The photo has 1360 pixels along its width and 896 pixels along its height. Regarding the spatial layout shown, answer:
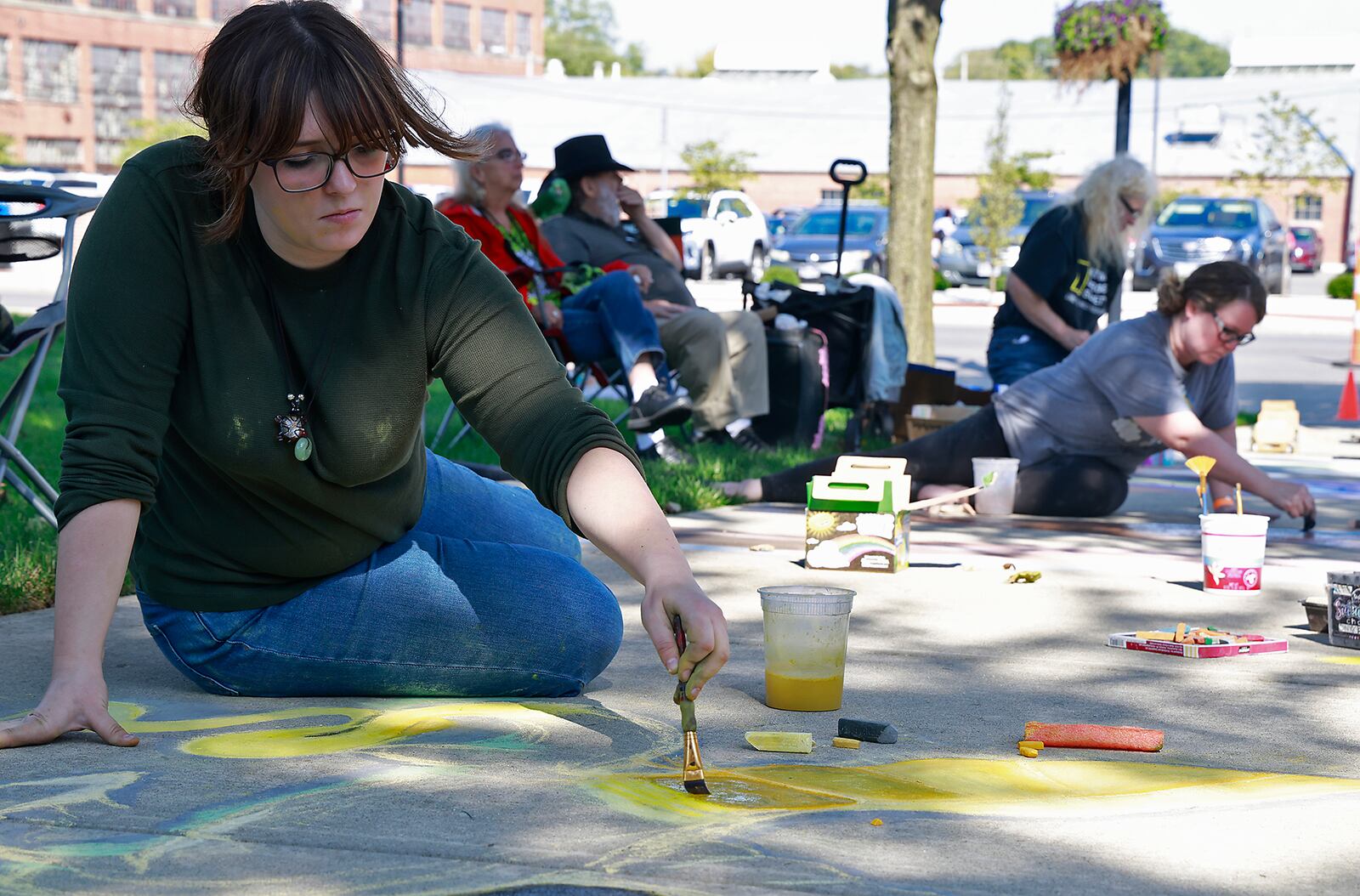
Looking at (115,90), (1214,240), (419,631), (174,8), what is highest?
(174,8)

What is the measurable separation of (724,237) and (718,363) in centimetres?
1914

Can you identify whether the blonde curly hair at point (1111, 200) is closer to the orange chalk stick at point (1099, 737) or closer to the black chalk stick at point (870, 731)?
the orange chalk stick at point (1099, 737)

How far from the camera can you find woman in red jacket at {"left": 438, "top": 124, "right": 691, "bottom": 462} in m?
7.00

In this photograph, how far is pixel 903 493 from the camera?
4.80 metres

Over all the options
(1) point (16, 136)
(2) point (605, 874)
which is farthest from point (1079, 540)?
(1) point (16, 136)

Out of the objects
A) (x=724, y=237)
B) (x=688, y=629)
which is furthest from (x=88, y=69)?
(x=688, y=629)

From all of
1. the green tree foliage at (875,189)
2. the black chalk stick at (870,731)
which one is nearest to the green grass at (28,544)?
the black chalk stick at (870,731)

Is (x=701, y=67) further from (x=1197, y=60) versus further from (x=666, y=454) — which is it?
(x=666, y=454)

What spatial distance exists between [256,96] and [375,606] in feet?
3.30

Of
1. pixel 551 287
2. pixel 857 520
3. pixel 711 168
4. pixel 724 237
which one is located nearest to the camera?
pixel 857 520

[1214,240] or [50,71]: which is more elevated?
[50,71]

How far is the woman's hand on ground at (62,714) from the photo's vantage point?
2664 millimetres

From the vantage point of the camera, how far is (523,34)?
3034 inches

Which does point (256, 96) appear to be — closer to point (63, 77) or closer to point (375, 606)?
point (375, 606)
